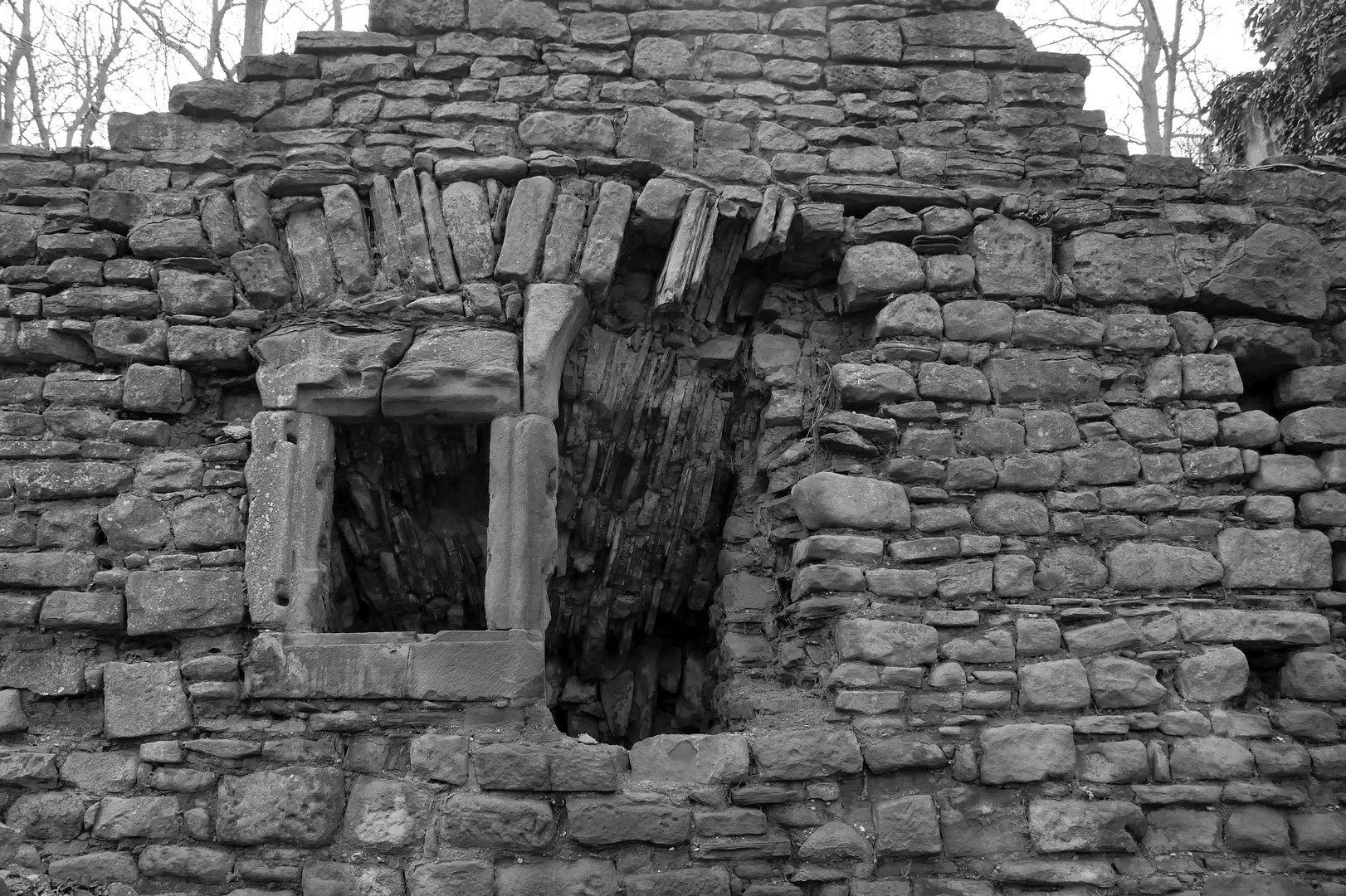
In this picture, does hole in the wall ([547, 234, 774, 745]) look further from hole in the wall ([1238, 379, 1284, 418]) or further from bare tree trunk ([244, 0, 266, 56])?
bare tree trunk ([244, 0, 266, 56])

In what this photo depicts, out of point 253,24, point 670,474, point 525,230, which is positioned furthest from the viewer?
point 253,24

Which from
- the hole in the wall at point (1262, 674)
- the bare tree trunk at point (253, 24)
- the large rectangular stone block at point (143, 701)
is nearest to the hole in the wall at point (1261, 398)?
the hole in the wall at point (1262, 674)

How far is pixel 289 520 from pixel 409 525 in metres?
0.59

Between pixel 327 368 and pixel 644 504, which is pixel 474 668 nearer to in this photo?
pixel 644 504

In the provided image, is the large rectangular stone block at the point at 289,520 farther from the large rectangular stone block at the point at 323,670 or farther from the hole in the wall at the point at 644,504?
the hole in the wall at the point at 644,504

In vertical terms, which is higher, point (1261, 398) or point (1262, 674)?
point (1261, 398)

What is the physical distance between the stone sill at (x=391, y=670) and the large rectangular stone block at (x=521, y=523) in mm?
139

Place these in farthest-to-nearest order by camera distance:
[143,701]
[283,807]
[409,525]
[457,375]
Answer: [409,525] → [457,375] → [143,701] → [283,807]

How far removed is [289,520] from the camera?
369cm

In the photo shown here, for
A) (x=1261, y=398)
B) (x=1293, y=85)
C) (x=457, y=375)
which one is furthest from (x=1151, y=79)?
(x=457, y=375)

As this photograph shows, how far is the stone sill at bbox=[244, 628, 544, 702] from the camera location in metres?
3.54

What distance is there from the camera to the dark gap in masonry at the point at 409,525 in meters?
4.09

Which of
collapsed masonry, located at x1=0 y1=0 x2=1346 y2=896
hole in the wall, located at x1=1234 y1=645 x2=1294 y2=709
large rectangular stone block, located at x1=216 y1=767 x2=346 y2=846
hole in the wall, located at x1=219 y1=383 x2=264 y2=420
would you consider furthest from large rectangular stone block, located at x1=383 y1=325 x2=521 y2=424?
hole in the wall, located at x1=1234 y1=645 x2=1294 y2=709

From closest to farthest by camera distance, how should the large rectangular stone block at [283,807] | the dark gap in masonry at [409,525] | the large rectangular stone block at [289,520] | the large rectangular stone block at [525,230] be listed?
the large rectangular stone block at [283,807] < the large rectangular stone block at [289,520] < the large rectangular stone block at [525,230] < the dark gap in masonry at [409,525]
